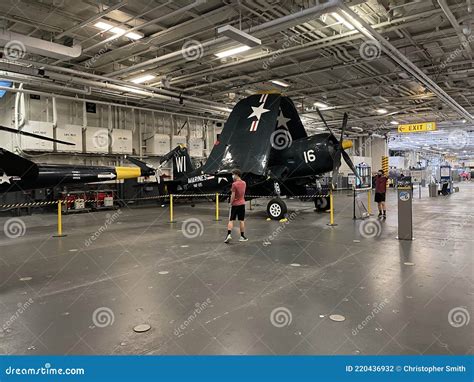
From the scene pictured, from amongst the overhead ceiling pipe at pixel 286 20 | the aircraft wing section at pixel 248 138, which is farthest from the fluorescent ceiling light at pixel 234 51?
the aircraft wing section at pixel 248 138

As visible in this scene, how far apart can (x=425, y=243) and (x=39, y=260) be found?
7.84 m

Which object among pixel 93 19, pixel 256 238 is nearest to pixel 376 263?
pixel 256 238

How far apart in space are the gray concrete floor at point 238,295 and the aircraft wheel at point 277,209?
2764 mm

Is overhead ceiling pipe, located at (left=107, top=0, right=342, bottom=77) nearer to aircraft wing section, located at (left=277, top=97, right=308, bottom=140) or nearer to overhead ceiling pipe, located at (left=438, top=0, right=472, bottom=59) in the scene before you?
overhead ceiling pipe, located at (left=438, top=0, right=472, bottom=59)

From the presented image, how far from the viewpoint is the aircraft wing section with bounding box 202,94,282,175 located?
11.3 meters

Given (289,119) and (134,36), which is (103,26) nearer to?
(134,36)

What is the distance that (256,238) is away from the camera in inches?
322

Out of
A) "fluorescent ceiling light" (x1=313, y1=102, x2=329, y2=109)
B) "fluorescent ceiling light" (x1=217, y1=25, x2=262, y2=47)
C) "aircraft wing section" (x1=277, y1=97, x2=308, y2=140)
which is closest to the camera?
"fluorescent ceiling light" (x1=217, y1=25, x2=262, y2=47)

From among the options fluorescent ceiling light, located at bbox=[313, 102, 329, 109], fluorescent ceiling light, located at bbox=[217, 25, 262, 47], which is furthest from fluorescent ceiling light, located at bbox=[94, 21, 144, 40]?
fluorescent ceiling light, located at bbox=[313, 102, 329, 109]

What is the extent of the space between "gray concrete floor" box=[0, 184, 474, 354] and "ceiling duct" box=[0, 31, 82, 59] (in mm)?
4842

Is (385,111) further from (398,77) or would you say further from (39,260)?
(39,260)

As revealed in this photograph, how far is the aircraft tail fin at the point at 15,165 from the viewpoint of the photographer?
6680 mm

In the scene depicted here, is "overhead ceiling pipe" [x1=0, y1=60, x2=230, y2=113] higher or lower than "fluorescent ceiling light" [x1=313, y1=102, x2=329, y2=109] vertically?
lower

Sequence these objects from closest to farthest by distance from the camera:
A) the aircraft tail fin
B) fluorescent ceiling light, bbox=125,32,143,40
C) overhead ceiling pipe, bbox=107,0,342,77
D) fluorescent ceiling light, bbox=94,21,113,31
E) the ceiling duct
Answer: the aircraft tail fin → overhead ceiling pipe, bbox=107,0,342,77 → the ceiling duct → fluorescent ceiling light, bbox=94,21,113,31 → fluorescent ceiling light, bbox=125,32,143,40
